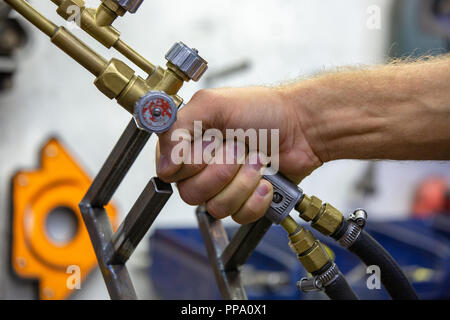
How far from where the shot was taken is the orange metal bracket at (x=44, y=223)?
1.52m

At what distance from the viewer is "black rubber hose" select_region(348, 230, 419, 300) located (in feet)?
1.98

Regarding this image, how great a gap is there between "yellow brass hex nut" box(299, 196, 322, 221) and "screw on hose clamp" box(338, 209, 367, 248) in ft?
0.13

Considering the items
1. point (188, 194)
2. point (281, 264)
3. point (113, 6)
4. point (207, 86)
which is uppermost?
point (113, 6)

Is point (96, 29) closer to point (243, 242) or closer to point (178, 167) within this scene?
point (178, 167)

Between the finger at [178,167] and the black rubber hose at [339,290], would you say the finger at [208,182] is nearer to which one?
the finger at [178,167]

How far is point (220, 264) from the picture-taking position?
0.67 meters

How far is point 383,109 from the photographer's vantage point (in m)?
0.60

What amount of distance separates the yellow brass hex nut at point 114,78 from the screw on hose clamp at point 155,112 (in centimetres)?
4

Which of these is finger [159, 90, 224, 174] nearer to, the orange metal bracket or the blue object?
the blue object

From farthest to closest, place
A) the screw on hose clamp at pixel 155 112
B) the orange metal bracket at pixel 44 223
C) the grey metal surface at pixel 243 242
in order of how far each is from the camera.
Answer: the orange metal bracket at pixel 44 223, the grey metal surface at pixel 243 242, the screw on hose clamp at pixel 155 112

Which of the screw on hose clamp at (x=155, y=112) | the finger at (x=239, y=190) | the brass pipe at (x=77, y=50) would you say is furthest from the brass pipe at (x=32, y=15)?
the finger at (x=239, y=190)

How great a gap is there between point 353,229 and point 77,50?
0.33m

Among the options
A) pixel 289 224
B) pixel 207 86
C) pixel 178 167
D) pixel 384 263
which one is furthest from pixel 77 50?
pixel 207 86

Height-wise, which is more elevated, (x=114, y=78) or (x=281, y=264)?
(x=114, y=78)
